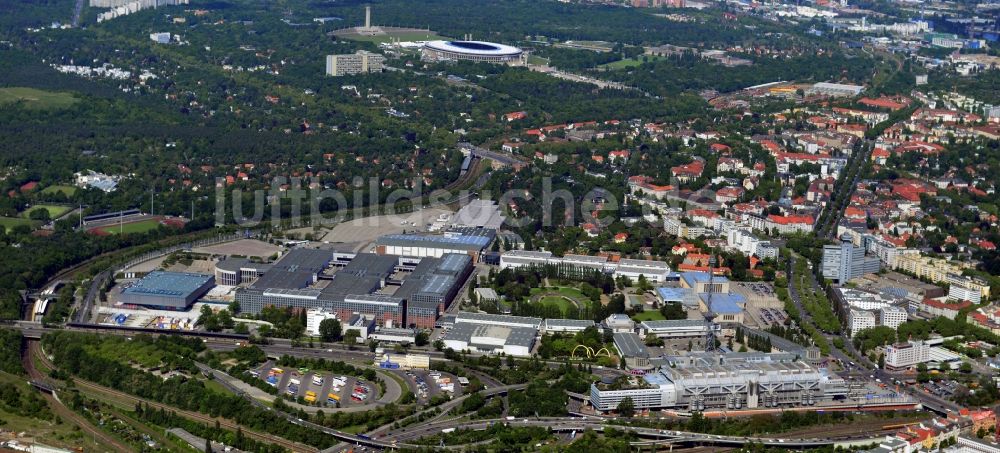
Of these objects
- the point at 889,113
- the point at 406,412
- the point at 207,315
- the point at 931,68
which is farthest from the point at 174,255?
the point at 931,68

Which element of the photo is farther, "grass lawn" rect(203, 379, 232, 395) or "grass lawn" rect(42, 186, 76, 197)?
"grass lawn" rect(42, 186, 76, 197)

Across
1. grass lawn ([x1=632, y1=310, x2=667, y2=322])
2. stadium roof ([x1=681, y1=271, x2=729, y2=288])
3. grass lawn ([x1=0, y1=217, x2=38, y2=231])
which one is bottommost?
grass lawn ([x1=632, y1=310, x2=667, y2=322])

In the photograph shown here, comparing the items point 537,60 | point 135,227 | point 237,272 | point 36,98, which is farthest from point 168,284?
point 537,60

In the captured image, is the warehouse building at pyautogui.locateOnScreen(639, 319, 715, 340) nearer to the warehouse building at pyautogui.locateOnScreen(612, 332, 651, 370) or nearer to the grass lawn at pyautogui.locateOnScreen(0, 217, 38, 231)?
the warehouse building at pyautogui.locateOnScreen(612, 332, 651, 370)

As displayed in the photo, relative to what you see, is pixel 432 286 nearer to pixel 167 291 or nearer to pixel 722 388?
pixel 167 291

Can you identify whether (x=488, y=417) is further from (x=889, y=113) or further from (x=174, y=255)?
(x=889, y=113)

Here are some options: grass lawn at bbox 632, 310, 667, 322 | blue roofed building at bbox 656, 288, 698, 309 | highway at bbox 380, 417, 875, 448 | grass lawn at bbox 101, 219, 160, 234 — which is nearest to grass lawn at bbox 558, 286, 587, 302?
grass lawn at bbox 632, 310, 667, 322

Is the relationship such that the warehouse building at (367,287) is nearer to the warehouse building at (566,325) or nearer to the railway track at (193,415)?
the warehouse building at (566,325)

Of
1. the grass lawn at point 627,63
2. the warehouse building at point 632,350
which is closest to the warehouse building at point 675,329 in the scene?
the warehouse building at point 632,350
